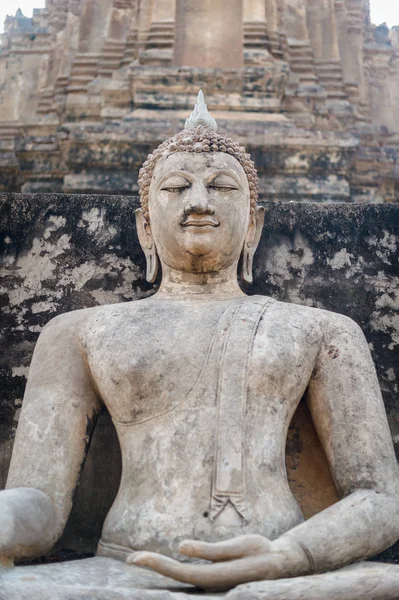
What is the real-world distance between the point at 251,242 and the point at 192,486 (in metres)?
1.58

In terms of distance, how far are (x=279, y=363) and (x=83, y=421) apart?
93 cm

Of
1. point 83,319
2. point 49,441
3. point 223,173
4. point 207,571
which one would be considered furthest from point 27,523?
point 223,173

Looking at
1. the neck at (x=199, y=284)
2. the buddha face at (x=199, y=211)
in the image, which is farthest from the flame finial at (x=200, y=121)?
the neck at (x=199, y=284)

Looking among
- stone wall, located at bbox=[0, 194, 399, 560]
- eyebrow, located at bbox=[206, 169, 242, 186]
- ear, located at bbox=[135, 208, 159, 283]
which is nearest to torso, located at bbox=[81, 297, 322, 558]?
ear, located at bbox=[135, 208, 159, 283]

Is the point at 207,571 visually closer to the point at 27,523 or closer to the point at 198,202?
the point at 27,523

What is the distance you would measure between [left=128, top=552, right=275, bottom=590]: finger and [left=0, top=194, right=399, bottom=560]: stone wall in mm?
1976

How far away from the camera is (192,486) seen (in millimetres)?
3684

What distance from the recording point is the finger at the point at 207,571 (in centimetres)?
310

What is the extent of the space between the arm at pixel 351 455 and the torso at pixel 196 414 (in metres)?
0.11

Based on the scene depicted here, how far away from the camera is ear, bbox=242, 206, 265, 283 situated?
4750 mm

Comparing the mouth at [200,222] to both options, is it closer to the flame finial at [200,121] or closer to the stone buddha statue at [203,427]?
the stone buddha statue at [203,427]

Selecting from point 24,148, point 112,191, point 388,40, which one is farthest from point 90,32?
point 388,40

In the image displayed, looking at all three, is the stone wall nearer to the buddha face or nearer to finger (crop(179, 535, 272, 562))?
the buddha face

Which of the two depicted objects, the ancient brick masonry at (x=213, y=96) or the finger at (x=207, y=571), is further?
the ancient brick masonry at (x=213, y=96)
